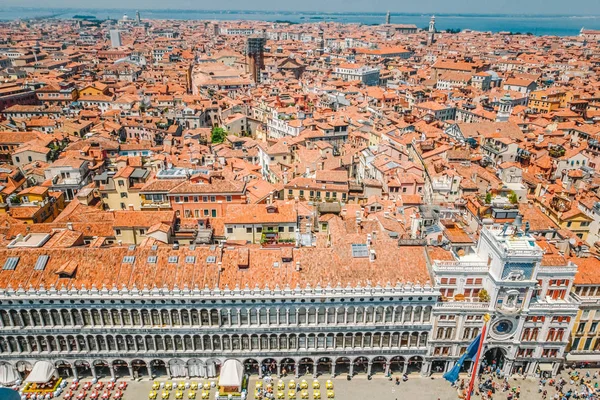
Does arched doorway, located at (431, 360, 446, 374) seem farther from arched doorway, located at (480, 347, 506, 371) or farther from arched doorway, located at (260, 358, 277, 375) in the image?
arched doorway, located at (260, 358, 277, 375)

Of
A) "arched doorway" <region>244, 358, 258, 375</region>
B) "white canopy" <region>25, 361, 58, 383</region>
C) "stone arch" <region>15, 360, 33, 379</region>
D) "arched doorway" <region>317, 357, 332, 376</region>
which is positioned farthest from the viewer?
"arched doorway" <region>317, 357, 332, 376</region>

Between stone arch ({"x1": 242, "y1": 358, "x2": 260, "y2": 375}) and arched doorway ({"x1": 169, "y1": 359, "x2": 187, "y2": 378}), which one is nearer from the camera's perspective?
arched doorway ({"x1": 169, "y1": 359, "x2": 187, "y2": 378})

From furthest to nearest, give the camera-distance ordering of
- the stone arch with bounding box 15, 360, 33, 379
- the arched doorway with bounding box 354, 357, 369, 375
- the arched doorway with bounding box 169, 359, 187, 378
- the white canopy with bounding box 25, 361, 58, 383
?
1. the arched doorway with bounding box 354, 357, 369, 375
2. the arched doorway with bounding box 169, 359, 187, 378
3. the stone arch with bounding box 15, 360, 33, 379
4. the white canopy with bounding box 25, 361, 58, 383

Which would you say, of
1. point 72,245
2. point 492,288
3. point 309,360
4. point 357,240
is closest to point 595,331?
point 492,288

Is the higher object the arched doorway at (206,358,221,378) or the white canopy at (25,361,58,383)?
the white canopy at (25,361,58,383)

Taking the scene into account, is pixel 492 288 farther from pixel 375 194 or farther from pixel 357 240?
pixel 375 194

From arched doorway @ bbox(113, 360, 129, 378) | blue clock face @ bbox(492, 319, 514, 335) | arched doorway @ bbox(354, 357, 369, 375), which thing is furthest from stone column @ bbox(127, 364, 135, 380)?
blue clock face @ bbox(492, 319, 514, 335)

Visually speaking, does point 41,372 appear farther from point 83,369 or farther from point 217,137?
point 217,137

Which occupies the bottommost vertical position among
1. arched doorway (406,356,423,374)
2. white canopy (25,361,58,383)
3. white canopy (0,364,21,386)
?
arched doorway (406,356,423,374)

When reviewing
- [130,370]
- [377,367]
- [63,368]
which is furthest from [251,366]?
[63,368]
